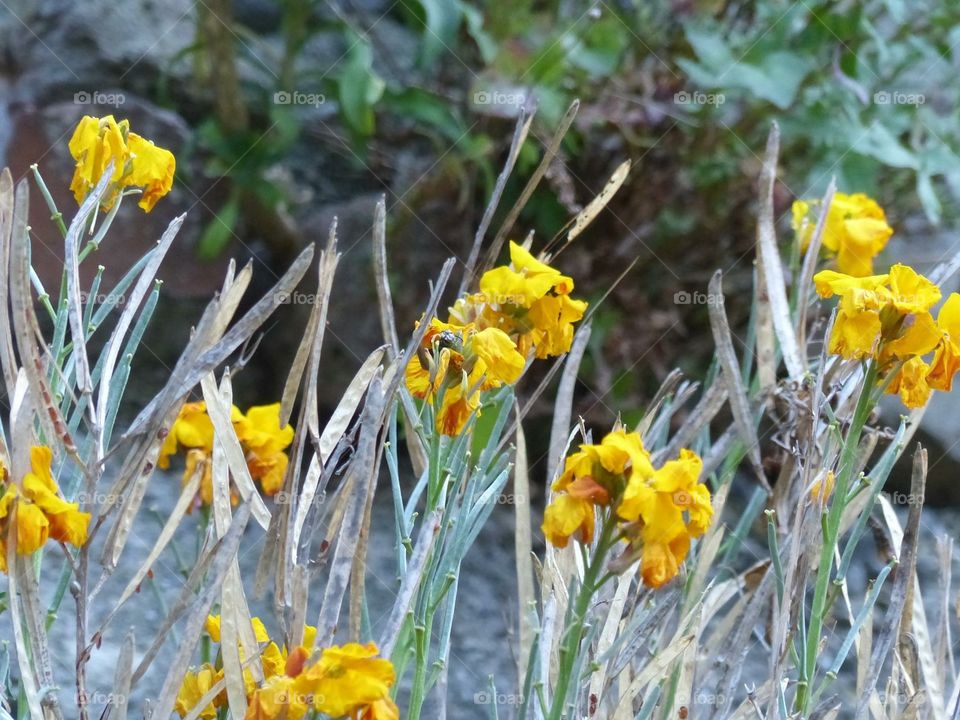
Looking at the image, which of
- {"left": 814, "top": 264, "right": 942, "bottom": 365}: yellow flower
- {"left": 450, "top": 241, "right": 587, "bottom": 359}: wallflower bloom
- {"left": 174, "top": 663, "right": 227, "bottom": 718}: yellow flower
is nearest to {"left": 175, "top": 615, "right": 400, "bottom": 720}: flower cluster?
{"left": 174, "top": 663, "right": 227, "bottom": 718}: yellow flower

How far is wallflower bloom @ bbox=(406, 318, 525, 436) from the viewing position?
0.68m

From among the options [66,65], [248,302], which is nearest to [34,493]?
[248,302]

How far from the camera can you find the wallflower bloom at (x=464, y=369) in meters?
0.68

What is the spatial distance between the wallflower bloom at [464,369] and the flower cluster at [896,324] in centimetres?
21

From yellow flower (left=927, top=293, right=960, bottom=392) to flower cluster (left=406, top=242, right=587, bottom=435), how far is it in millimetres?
239

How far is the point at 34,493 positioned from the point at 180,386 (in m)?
0.10

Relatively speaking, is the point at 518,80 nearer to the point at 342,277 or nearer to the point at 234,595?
the point at 342,277

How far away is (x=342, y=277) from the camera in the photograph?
2025 millimetres

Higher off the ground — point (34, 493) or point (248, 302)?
point (34, 493)

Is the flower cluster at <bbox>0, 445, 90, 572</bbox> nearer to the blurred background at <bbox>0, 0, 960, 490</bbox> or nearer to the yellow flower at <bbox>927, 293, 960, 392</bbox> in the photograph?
the yellow flower at <bbox>927, 293, 960, 392</bbox>

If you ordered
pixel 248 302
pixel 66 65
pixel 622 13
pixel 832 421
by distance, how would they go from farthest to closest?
pixel 66 65 < pixel 248 302 < pixel 622 13 < pixel 832 421

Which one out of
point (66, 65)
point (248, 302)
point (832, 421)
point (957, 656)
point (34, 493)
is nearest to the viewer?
point (34, 493)

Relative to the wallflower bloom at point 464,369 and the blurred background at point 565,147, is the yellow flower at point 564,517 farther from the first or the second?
the blurred background at point 565,147

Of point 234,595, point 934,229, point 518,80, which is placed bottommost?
point 934,229
